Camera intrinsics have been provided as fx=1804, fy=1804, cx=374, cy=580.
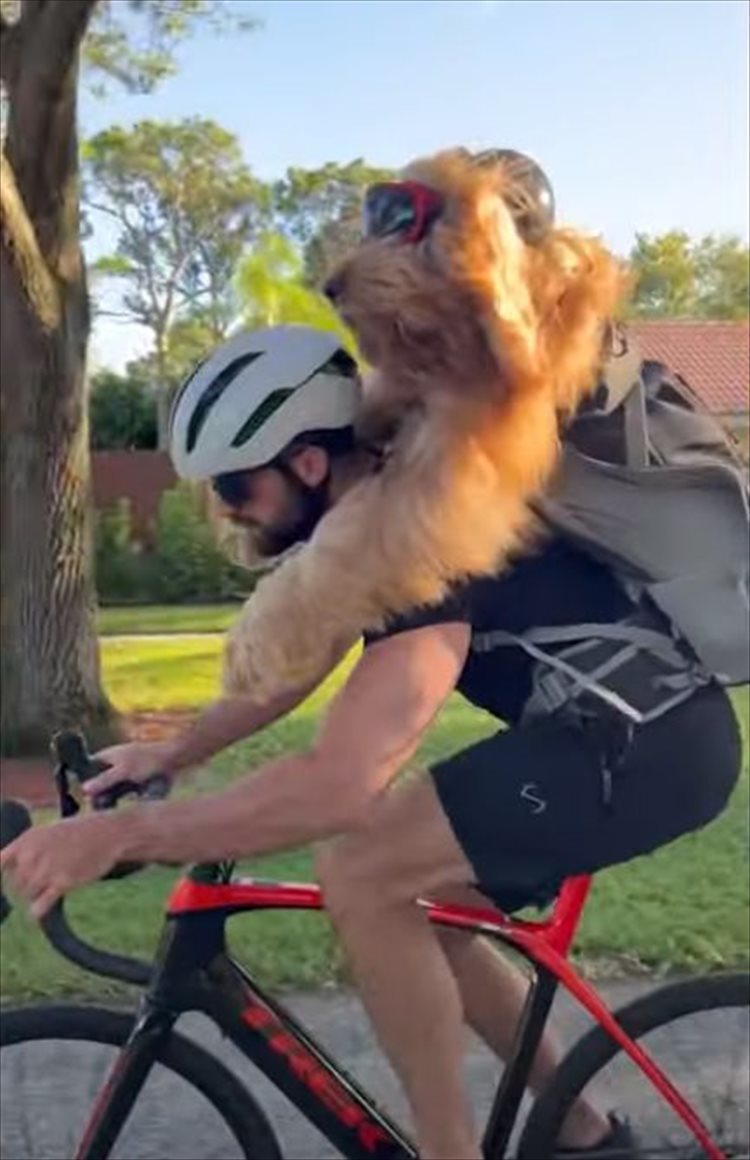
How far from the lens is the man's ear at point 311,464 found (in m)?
2.70

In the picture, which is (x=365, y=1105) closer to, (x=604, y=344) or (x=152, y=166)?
(x=604, y=344)

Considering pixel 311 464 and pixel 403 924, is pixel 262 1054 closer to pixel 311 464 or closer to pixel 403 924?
pixel 403 924

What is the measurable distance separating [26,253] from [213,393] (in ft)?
24.3

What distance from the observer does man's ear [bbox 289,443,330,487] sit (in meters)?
2.70

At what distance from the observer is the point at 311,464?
8.91 feet

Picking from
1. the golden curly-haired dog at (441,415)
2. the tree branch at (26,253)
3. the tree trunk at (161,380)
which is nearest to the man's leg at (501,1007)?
the golden curly-haired dog at (441,415)

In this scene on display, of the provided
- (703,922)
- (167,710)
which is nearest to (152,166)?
(167,710)

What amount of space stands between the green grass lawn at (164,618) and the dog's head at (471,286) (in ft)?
55.7

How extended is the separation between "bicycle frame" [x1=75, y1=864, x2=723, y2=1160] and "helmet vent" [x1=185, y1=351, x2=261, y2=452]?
675mm

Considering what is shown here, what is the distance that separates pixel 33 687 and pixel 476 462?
8.50 meters

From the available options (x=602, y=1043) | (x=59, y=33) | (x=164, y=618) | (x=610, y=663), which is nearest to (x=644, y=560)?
(x=610, y=663)

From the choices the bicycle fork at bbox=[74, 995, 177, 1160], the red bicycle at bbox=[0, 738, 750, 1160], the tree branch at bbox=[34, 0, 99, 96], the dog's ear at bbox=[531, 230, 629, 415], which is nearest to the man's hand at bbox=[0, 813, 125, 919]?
the red bicycle at bbox=[0, 738, 750, 1160]

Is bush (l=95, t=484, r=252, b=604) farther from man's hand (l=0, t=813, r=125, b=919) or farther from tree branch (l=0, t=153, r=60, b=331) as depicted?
man's hand (l=0, t=813, r=125, b=919)

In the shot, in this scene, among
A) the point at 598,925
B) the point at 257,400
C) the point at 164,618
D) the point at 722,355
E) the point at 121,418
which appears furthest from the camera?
the point at 121,418
